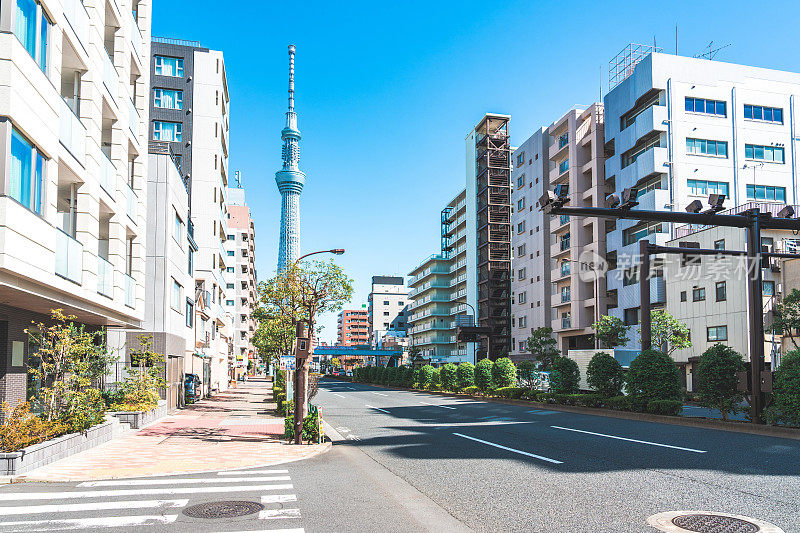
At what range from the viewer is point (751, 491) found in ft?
30.5

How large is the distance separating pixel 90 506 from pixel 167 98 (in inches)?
A: 1696

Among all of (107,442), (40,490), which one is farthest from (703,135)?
(40,490)

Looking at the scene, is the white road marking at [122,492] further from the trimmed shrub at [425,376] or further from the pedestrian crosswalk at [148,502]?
the trimmed shrub at [425,376]

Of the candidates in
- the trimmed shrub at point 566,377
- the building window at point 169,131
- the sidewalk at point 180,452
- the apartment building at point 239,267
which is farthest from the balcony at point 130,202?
the apartment building at point 239,267

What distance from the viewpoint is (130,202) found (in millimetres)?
23156

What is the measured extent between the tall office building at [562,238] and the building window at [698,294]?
10934 mm

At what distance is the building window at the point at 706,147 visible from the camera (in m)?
50.6

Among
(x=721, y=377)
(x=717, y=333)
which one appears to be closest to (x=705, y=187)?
(x=717, y=333)

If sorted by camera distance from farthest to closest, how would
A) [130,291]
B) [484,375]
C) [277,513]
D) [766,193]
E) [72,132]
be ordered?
[766,193]
[484,375]
[130,291]
[72,132]
[277,513]

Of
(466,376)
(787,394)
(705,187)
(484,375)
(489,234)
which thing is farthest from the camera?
(489,234)

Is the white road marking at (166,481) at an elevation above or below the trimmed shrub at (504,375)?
above

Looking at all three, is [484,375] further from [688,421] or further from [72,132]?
[72,132]

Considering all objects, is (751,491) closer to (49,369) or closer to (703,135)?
(49,369)

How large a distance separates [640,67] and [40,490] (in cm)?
5361
